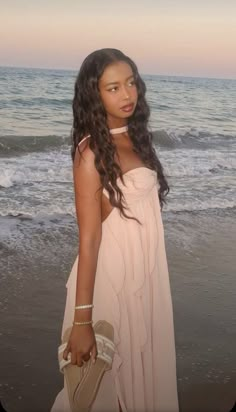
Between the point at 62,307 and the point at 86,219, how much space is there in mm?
2187

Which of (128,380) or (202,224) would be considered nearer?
(128,380)

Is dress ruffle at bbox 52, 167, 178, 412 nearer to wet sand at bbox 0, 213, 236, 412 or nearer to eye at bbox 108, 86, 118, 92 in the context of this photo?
eye at bbox 108, 86, 118, 92

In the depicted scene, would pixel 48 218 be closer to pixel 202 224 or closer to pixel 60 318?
pixel 202 224

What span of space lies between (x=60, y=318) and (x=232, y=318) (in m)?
1.16

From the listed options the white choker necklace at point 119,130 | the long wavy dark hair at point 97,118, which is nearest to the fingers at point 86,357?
the long wavy dark hair at point 97,118

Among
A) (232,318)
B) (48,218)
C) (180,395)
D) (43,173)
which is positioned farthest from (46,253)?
(43,173)

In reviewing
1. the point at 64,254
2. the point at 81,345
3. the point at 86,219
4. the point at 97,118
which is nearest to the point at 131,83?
the point at 97,118

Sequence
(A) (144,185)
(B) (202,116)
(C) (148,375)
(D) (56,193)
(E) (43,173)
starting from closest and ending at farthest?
1. (A) (144,185)
2. (C) (148,375)
3. (D) (56,193)
4. (E) (43,173)
5. (B) (202,116)

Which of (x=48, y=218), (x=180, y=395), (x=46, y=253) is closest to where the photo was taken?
(x=180, y=395)

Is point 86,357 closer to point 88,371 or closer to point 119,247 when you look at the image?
point 88,371

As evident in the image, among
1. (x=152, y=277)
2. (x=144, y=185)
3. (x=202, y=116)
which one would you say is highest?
(x=144, y=185)

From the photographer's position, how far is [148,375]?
6.77 ft

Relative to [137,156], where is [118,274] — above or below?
below

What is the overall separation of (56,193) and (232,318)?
4231 mm
